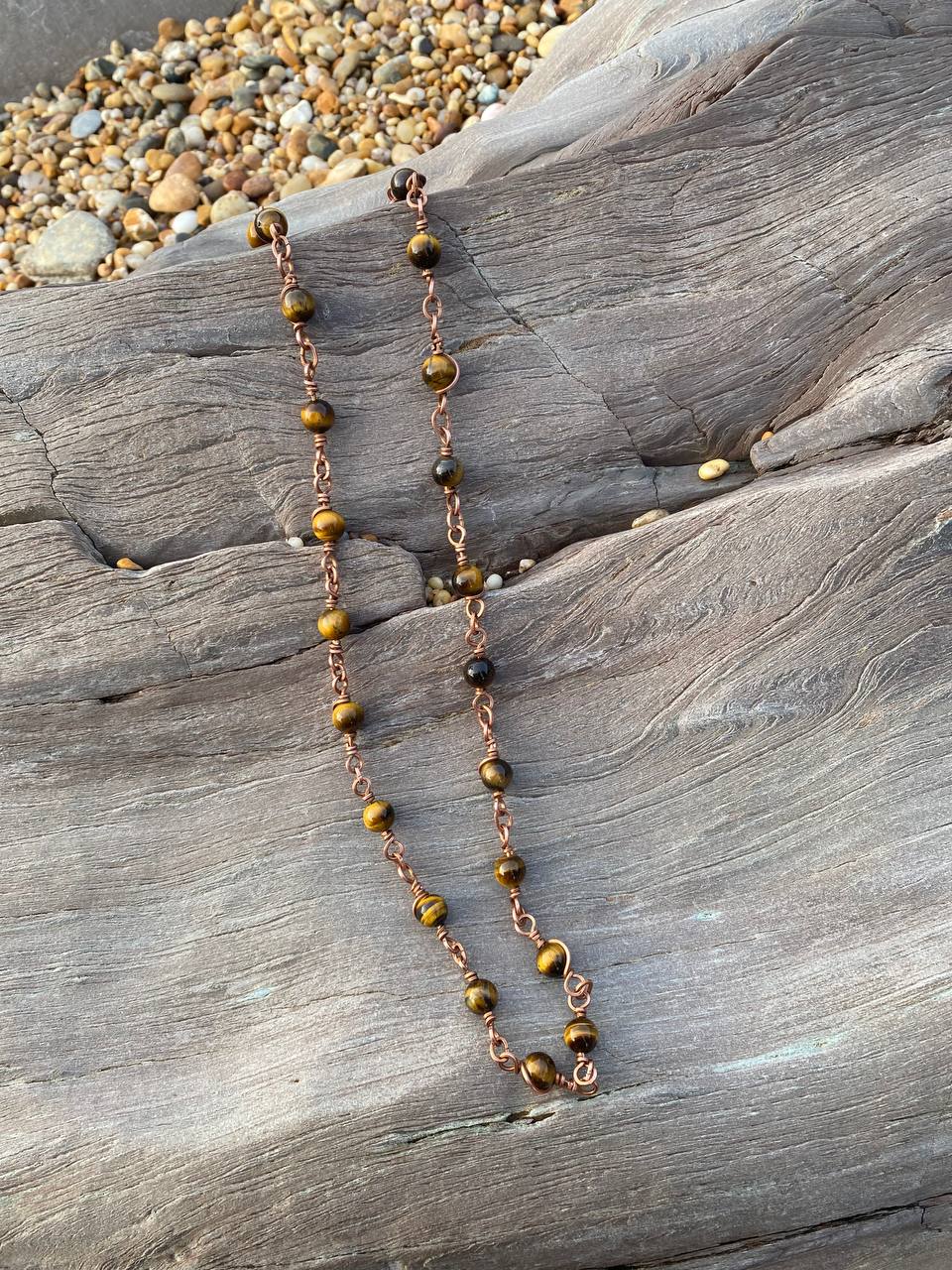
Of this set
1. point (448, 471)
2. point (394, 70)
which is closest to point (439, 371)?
point (448, 471)

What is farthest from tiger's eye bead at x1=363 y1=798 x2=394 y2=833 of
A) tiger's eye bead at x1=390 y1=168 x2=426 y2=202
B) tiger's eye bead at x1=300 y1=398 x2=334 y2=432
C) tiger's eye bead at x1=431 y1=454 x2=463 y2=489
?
tiger's eye bead at x1=390 y1=168 x2=426 y2=202

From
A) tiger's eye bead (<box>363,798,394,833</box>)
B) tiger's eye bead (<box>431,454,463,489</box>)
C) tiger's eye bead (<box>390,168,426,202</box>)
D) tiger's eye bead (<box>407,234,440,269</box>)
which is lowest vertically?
tiger's eye bead (<box>363,798,394,833</box>)

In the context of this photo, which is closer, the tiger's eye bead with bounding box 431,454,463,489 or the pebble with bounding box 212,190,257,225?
the tiger's eye bead with bounding box 431,454,463,489

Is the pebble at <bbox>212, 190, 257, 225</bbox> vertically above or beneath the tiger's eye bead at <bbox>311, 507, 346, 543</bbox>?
above

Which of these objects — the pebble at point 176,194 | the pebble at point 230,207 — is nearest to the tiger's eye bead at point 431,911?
the pebble at point 230,207

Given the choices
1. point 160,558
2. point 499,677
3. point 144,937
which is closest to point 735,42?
point 499,677

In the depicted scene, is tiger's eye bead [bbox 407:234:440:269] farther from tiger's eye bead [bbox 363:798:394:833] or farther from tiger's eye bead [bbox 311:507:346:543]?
tiger's eye bead [bbox 363:798:394:833]
